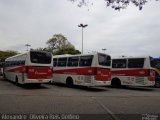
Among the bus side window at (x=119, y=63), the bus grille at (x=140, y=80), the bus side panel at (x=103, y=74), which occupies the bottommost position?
the bus grille at (x=140, y=80)

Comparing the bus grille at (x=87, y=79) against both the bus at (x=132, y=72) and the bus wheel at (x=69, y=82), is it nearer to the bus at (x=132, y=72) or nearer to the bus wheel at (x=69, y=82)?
the bus wheel at (x=69, y=82)

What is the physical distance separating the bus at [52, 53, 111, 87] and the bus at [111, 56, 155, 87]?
2800 millimetres

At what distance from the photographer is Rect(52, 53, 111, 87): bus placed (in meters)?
21.4

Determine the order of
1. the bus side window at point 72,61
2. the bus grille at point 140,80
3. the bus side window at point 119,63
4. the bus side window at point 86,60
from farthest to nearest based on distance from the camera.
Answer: the bus side window at point 119,63
the bus grille at point 140,80
the bus side window at point 72,61
the bus side window at point 86,60

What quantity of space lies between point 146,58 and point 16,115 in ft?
52.6

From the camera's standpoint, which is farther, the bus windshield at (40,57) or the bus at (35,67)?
the bus windshield at (40,57)

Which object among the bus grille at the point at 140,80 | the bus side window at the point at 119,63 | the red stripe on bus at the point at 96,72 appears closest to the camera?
the red stripe on bus at the point at 96,72

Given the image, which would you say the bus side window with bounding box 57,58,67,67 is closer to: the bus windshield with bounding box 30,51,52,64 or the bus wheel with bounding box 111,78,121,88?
the bus windshield with bounding box 30,51,52,64

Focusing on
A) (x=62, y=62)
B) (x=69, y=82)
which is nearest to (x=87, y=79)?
(x=69, y=82)

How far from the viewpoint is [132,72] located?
24.6m

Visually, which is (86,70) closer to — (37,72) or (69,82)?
(69,82)

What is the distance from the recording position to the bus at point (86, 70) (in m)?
21.4

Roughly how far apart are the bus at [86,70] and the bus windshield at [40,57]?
7.17 ft

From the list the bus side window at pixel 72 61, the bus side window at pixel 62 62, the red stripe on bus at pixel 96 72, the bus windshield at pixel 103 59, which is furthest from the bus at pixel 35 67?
the bus windshield at pixel 103 59
